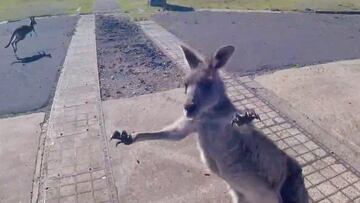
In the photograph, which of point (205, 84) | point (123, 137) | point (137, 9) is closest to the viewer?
point (205, 84)

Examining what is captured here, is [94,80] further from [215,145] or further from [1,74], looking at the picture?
[215,145]

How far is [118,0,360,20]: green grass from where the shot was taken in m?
17.2

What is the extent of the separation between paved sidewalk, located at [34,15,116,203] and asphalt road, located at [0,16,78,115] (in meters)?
0.47

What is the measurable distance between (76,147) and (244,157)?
11.6 ft

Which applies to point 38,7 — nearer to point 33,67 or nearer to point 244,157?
point 33,67

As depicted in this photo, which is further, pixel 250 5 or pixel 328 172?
pixel 250 5

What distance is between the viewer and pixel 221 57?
3.56m

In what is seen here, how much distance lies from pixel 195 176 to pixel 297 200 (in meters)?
1.89

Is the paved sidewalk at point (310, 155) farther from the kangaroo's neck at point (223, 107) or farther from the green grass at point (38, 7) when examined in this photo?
the green grass at point (38, 7)

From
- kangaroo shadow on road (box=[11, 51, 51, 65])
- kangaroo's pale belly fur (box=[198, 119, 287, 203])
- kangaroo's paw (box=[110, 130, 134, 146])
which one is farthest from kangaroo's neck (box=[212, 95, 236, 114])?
kangaroo shadow on road (box=[11, 51, 51, 65])

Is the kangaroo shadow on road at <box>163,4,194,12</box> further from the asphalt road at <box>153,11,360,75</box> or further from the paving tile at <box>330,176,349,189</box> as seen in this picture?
the paving tile at <box>330,176,349,189</box>

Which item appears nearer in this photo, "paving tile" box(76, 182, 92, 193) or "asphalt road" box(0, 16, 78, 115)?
"paving tile" box(76, 182, 92, 193)

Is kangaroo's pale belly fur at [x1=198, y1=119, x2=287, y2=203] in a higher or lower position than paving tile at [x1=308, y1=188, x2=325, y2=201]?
higher

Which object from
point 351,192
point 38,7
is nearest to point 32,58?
point 351,192
